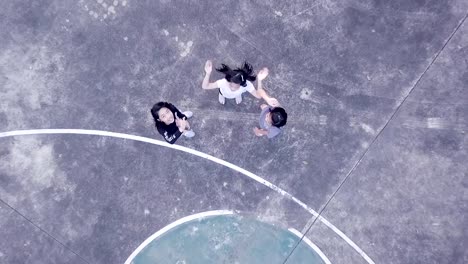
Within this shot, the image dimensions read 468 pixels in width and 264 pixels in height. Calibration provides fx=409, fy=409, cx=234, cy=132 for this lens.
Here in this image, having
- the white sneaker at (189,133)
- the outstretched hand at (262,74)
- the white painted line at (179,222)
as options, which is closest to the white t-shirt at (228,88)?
the outstretched hand at (262,74)

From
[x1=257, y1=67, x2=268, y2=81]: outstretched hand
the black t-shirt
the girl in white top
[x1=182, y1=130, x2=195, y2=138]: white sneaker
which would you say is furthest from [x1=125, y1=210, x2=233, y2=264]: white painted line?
[x1=257, y1=67, x2=268, y2=81]: outstretched hand

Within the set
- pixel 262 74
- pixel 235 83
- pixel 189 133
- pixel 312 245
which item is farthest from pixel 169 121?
pixel 312 245

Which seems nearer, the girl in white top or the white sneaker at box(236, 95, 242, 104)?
the girl in white top

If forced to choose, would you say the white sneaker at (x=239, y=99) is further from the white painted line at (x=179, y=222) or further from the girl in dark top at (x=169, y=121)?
the white painted line at (x=179, y=222)

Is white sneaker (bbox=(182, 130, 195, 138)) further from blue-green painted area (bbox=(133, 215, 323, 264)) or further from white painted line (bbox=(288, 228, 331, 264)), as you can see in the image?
white painted line (bbox=(288, 228, 331, 264))

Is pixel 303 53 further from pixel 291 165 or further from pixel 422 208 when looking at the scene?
pixel 422 208
